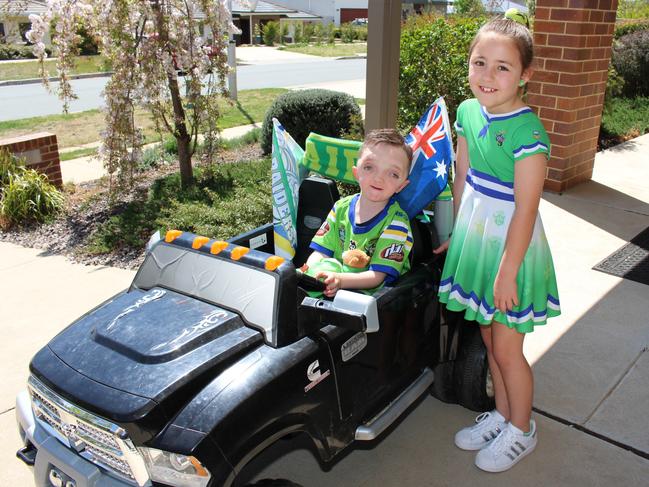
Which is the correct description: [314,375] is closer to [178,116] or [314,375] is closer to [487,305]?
[487,305]

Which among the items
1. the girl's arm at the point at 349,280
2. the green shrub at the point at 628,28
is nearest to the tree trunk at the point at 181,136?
the girl's arm at the point at 349,280

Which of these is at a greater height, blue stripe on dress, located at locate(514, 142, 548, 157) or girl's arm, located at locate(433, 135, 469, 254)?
blue stripe on dress, located at locate(514, 142, 548, 157)

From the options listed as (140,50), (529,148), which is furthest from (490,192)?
(140,50)

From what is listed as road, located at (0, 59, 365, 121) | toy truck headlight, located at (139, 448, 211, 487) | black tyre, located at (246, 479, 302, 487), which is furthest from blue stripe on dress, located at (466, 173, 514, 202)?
road, located at (0, 59, 365, 121)

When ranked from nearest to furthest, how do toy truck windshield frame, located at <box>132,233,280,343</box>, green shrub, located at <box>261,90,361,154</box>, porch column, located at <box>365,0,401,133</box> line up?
1. toy truck windshield frame, located at <box>132,233,280,343</box>
2. porch column, located at <box>365,0,401,133</box>
3. green shrub, located at <box>261,90,361,154</box>

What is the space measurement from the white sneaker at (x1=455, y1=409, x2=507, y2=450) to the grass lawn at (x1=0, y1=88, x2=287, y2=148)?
8368 mm

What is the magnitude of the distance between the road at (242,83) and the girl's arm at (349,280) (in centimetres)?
1165

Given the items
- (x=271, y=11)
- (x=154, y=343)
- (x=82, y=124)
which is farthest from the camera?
(x=271, y=11)

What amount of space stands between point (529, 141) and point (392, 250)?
773 mm

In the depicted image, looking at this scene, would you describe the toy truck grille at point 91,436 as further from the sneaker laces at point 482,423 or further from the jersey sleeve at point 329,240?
the sneaker laces at point 482,423

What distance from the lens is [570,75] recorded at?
6559mm

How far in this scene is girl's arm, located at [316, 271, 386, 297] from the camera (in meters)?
2.73

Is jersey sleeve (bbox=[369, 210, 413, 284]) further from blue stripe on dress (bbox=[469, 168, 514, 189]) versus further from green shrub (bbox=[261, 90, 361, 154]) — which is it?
green shrub (bbox=[261, 90, 361, 154])

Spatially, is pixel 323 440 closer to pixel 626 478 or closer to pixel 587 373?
pixel 626 478
